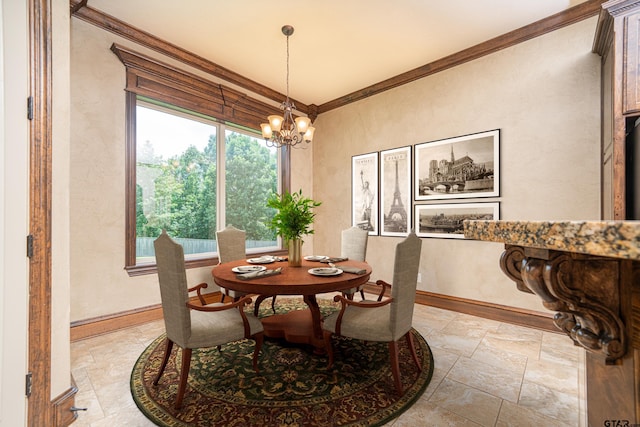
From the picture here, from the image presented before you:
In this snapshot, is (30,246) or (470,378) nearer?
(30,246)

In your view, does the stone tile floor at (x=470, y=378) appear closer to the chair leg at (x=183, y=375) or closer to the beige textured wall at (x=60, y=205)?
the chair leg at (x=183, y=375)

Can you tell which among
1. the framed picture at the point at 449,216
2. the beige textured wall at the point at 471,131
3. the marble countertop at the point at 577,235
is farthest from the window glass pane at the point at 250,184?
the marble countertop at the point at 577,235

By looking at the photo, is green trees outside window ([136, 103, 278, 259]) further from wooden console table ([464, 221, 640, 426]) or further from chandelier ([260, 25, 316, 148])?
wooden console table ([464, 221, 640, 426])

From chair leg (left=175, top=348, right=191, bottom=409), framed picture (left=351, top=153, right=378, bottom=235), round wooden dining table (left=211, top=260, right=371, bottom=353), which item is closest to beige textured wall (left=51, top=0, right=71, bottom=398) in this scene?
chair leg (left=175, top=348, right=191, bottom=409)

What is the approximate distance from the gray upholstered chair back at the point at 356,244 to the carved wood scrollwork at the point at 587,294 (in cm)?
282

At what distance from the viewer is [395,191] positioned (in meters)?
3.97

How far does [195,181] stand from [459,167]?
3.44m

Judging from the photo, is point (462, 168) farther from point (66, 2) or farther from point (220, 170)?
point (66, 2)

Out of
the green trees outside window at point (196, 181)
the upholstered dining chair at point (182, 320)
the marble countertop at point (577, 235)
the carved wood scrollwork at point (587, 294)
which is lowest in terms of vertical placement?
the upholstered dining chair at point (182, 320)

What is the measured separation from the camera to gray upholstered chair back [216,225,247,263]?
3174 mm

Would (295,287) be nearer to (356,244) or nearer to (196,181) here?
(356,244)

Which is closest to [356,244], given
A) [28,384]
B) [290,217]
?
[290,217]

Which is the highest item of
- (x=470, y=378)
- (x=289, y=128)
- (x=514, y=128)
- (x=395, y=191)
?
(x=289, y=128)

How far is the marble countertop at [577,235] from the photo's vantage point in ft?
1.12
